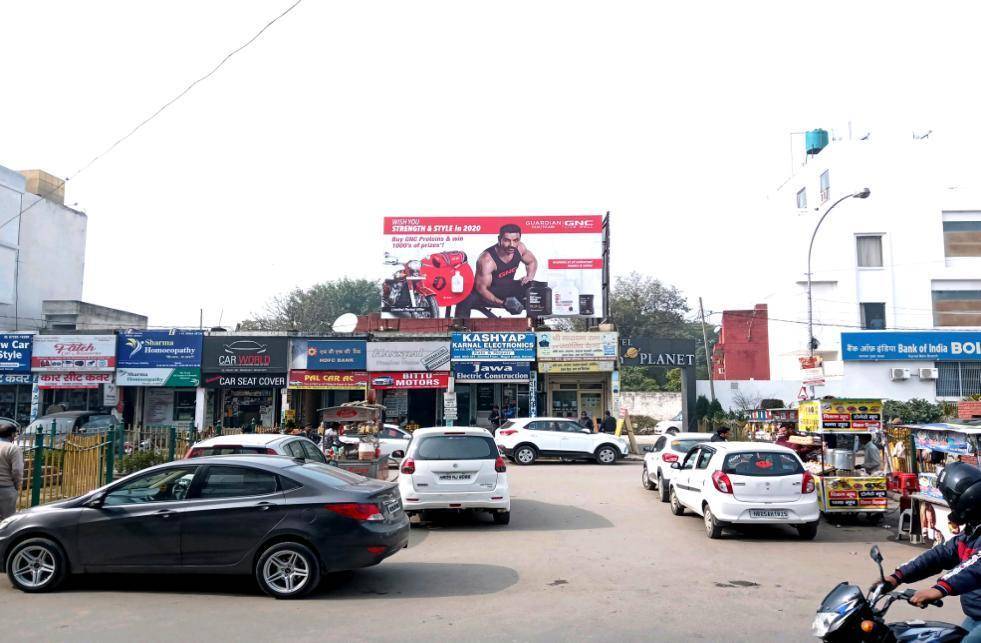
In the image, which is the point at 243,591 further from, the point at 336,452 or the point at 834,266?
the point at 834,266

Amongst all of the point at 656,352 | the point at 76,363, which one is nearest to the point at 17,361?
the point at 76,363

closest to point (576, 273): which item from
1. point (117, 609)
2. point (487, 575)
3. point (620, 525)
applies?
point (620, 525)

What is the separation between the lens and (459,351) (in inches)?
1219

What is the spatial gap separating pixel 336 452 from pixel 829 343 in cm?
2884

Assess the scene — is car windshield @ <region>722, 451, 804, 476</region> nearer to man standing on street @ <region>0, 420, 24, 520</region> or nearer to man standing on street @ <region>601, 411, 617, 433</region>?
man standing on street @ <region>0, 420, 24, 520</region>

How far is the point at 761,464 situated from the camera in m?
11.0

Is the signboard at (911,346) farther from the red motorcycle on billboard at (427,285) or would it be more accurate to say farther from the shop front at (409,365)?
the shop front at (409,365)

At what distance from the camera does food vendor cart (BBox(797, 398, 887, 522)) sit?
12.2m

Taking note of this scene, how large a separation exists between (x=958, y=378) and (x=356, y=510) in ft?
106

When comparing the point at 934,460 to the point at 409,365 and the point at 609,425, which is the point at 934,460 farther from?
the point at 409,365

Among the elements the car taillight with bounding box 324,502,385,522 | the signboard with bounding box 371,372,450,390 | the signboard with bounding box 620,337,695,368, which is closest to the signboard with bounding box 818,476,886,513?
the car taillight with bounding box 324,502,385,522

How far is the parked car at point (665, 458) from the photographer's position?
15.0 meters

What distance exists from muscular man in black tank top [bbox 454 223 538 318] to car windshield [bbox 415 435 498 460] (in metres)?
21.7

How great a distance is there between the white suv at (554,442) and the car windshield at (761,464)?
12805 millimetres
